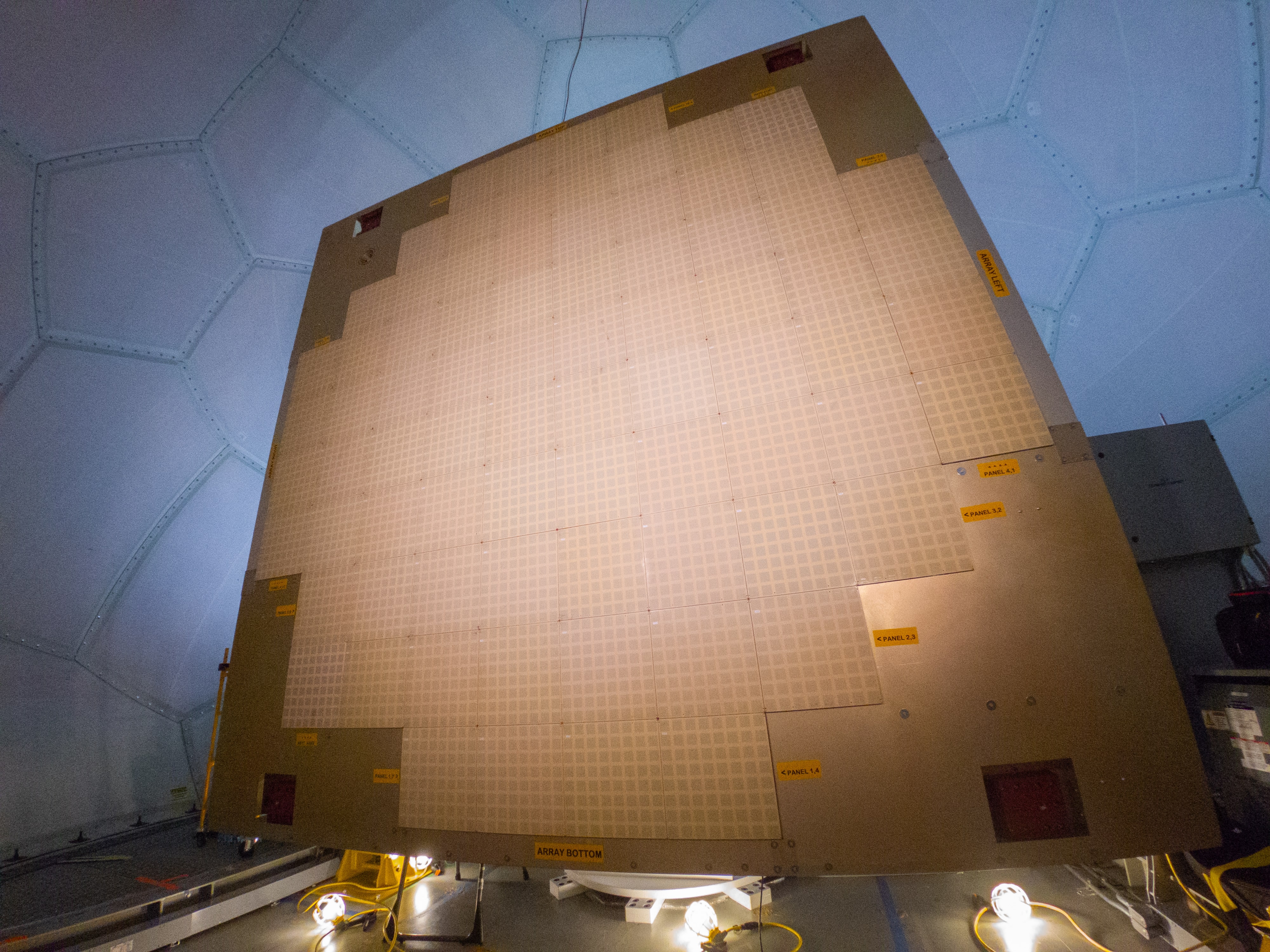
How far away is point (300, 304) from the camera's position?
355 cm

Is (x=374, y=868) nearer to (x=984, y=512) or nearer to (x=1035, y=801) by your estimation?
(x=1035, y=801)

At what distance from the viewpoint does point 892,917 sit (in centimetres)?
192

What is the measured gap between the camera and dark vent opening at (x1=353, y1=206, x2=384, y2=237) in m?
3.15

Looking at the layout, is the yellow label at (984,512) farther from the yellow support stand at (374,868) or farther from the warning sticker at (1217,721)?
the yellow support stand at (374,868)

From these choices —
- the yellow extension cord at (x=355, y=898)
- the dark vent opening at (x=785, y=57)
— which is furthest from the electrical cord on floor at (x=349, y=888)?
the dark vent opening at (x=785, y=57)

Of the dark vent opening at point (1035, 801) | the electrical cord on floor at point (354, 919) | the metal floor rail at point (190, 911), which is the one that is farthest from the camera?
the electrical cord on floor at point (354, 919)

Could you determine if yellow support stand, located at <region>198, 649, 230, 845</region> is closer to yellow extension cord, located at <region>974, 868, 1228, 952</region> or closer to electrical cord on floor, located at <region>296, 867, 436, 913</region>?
electrical cord on floor, located at <region>296, 867, 436, 913</region>

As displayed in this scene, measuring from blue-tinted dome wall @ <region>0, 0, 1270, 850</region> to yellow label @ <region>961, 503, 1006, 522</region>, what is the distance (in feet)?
8.19

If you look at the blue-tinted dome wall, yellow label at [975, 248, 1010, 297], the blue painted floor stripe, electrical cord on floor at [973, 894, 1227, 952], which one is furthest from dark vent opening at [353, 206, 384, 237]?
electrical cord on floor at [973, 894, 1227, 952]

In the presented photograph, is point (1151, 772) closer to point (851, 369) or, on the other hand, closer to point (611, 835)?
point (851, 369)

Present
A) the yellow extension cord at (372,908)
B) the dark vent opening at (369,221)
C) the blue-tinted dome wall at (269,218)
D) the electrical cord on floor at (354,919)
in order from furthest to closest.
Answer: the dark vent opening at (369,221), the blue-tinted dome wall at (269,218), the electrical cord on floor at (354,919), the yellow extension cord at (372,908)

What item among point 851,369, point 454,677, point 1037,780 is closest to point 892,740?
point 1037,780

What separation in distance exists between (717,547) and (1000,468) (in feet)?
3.23

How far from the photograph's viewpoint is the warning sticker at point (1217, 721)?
1753 mm
